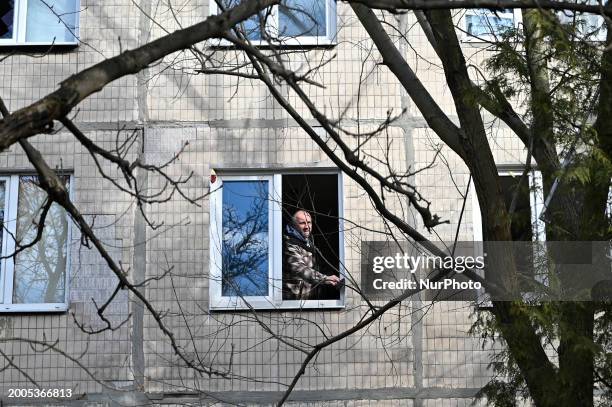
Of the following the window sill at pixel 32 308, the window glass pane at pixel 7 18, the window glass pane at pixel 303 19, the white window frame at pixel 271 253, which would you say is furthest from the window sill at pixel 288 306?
the window glass pane at pixel 7 18

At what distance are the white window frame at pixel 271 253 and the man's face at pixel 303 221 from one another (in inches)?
6.3

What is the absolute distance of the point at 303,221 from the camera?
10.1 meters

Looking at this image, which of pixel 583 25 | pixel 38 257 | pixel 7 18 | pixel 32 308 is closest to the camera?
pixel 583 25

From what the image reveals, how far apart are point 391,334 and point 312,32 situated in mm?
3012

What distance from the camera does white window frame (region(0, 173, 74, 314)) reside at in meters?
9.77

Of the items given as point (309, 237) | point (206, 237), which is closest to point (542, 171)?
point (309, 237)

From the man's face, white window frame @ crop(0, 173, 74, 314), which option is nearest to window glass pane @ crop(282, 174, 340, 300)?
the man's face

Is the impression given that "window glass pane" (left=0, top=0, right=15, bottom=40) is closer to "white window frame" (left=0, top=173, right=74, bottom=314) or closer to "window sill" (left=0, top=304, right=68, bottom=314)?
"white window frame" (left=0, top=173, right=74, bottom=314)

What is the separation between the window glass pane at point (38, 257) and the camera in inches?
391

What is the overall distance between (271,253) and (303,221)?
0.42m

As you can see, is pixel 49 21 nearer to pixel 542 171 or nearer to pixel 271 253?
pixel 271 253

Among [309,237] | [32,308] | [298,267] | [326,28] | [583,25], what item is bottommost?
[32,308]

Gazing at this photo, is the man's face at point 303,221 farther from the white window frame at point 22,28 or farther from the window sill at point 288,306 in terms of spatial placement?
the white window frame at point 22,28

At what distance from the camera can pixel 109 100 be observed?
10281 millimetres
